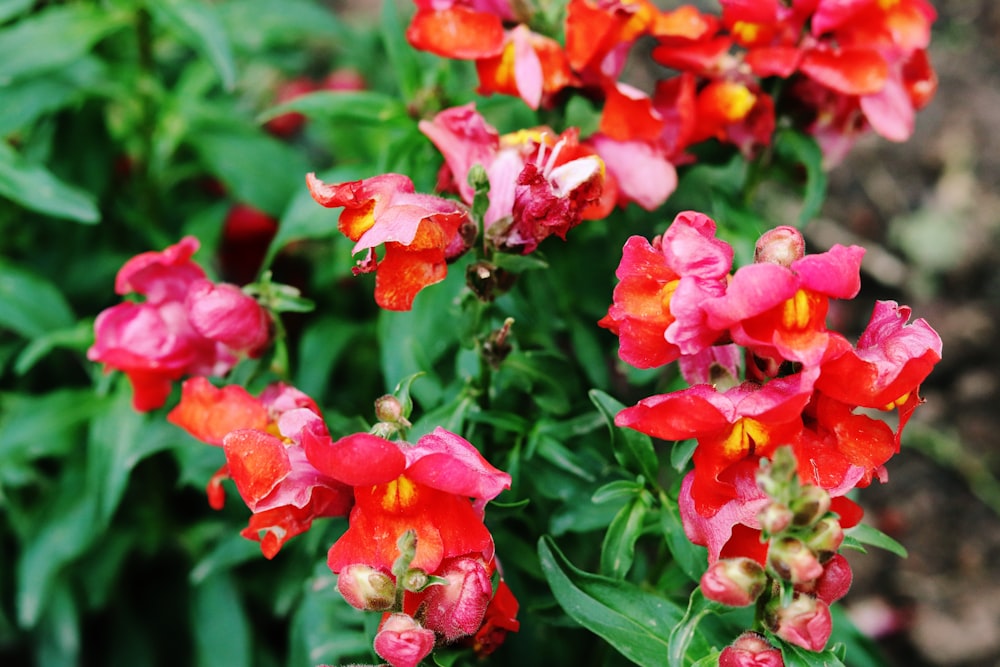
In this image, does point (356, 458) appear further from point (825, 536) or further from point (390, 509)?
point (825, 536)

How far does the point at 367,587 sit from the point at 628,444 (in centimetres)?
36

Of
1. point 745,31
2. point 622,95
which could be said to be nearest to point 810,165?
point 745,31

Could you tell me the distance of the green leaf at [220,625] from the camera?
5.73 ft

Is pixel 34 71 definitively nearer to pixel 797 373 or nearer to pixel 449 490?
pixel 449 490

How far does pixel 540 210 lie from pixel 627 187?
241mm

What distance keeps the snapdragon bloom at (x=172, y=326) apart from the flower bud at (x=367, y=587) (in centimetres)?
41

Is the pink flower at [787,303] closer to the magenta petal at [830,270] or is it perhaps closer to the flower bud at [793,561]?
the magenta petal at [830,270]

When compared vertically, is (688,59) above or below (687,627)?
above

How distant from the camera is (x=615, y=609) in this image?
3.36 feet

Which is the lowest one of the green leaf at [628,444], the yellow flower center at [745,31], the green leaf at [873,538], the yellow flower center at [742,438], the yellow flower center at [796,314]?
the green leaf at [873,538]

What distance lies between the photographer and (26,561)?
1638mm

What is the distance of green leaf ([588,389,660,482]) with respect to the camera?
3.52 ft

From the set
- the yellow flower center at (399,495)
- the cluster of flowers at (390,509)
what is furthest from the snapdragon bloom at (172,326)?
the yellow flower center at (399,495)

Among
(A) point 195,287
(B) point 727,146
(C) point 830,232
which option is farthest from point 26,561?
(C) point 830,232
